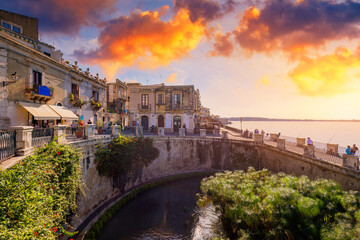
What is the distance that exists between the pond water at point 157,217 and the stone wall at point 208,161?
73.2 inches

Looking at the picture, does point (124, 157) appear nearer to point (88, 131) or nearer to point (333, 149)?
point (88, 131)

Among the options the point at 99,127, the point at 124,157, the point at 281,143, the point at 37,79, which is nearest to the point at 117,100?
the point at 99,127

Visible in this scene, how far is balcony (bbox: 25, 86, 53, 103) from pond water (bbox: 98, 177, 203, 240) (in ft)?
36.2

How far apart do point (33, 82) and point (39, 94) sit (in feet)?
3.80

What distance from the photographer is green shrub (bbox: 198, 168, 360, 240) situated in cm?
602

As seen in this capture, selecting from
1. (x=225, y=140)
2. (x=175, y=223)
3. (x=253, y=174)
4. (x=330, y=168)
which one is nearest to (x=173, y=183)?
(x=175, y=223)

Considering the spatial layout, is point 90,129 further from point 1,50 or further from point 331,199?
point 331,199

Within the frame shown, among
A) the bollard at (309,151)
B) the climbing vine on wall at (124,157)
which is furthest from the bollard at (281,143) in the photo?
the climbing vine on wall at (124,157)

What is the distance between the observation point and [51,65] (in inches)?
566

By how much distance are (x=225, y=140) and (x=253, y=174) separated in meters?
9.97

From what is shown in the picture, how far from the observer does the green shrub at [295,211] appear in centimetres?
602

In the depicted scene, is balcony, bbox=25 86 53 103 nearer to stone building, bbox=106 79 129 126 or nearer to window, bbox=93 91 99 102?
window, bbox=93 91 99 102

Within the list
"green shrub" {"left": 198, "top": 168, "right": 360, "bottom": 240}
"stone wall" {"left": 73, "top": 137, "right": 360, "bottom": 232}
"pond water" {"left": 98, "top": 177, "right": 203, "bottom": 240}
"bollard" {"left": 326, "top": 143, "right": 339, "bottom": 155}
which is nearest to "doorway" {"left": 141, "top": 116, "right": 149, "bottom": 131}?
"stone wall" {"left": 73, "top": 137, "right": 360, "bottom": 232}

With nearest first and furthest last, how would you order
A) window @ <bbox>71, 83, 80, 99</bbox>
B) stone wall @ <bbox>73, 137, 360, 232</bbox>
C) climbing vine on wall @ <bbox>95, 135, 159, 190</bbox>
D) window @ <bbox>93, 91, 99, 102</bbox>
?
stone wall @ <bbox>73, 137, 360, 232</bbox> < climbing vine on wall @ <bbox>95, 135, 159, 190</bbox> < window @ <bbox>71, 83, 80, 99</bbox> < window @ <bbox>93, 91, 99, 102</bbox>
